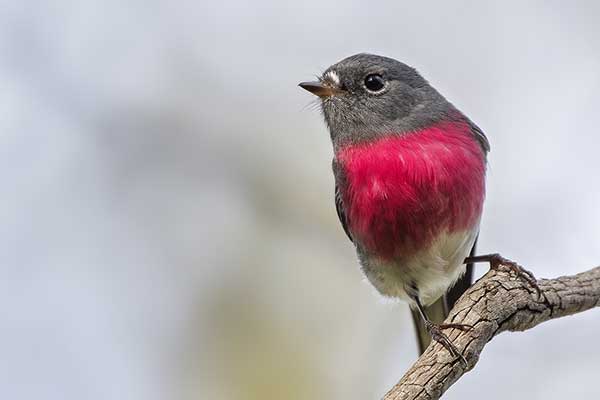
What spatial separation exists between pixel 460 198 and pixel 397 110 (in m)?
0.78

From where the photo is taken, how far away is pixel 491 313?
4.46m

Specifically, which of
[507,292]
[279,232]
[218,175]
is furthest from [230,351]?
[507,292]

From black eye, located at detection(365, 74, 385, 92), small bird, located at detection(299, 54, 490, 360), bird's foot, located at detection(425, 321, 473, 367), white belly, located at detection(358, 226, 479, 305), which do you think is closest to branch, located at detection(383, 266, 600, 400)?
bird's foot, located at detection(425, 321, 473, 367)

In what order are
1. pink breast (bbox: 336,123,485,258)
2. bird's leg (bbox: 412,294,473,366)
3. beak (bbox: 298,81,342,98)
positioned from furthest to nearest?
beak (bbox: 298,81,342,98) < pink breast (bbox: 336,123,485,258) < bird's leg (bbox: 412,294,473,366)

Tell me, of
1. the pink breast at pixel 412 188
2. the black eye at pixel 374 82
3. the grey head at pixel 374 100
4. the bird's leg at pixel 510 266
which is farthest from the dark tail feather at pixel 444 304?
the black eye at pixel 374 82

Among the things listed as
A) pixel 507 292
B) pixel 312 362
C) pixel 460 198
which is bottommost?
pixel 312 362

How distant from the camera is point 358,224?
5305 millimetres

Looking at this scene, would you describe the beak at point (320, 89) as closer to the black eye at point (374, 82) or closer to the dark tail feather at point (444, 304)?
the black eye at point (374, 82)

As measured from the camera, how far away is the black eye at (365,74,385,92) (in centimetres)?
566

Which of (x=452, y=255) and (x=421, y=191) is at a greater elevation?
(x=421, y=191)

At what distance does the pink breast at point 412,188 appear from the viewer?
505 cm

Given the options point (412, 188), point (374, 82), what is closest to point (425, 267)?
point (412, 188)

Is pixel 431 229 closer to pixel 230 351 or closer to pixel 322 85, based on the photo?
pixel 322 85

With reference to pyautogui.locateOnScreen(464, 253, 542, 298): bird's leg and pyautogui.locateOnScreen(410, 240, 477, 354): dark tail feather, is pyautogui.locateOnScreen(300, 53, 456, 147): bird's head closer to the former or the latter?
pyautogui.locateOnScreen(464, 253, 542, 298): bird's leg
